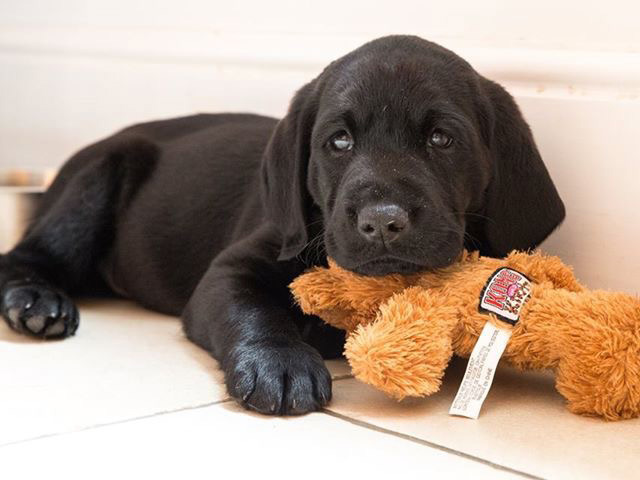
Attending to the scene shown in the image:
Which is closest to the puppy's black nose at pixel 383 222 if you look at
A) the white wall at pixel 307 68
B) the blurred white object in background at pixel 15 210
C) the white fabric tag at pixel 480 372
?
the white fabric tag at pixel 480 372

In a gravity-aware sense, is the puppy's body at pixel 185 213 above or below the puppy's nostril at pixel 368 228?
below

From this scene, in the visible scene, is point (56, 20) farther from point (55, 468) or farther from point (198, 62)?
point (55, 468)

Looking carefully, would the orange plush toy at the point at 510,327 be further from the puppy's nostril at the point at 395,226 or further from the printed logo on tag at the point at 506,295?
the puppy's nostril at the point at 395,226

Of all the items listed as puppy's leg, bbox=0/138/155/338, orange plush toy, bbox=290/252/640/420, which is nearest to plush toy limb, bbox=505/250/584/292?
orange plush toy, bbox=290/252/640/420

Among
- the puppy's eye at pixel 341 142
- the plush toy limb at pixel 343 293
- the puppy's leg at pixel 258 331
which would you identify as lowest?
the puppy's leg at pixel 258 331

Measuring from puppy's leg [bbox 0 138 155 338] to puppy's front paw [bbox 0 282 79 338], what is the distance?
19 cm

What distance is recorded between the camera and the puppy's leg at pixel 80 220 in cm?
308

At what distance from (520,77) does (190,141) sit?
41.3 inches

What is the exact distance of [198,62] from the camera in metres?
3.72

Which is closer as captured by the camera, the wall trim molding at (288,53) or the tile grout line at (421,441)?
the tile grout line at (421,441)

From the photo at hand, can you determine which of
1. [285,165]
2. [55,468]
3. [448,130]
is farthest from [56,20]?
[55,468]

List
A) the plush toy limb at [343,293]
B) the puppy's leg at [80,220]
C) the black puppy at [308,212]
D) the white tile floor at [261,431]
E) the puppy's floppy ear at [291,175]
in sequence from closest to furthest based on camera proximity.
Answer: the white tile floor at [261,431] → the black puppy at [308,212] → the plush toy limb at [343,293] → the puppy's floppy ear at [291,175] → the puppy's leg at [80,220]

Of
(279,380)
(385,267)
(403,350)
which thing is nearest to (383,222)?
(385,267)

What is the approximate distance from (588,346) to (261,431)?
0.62 meters
